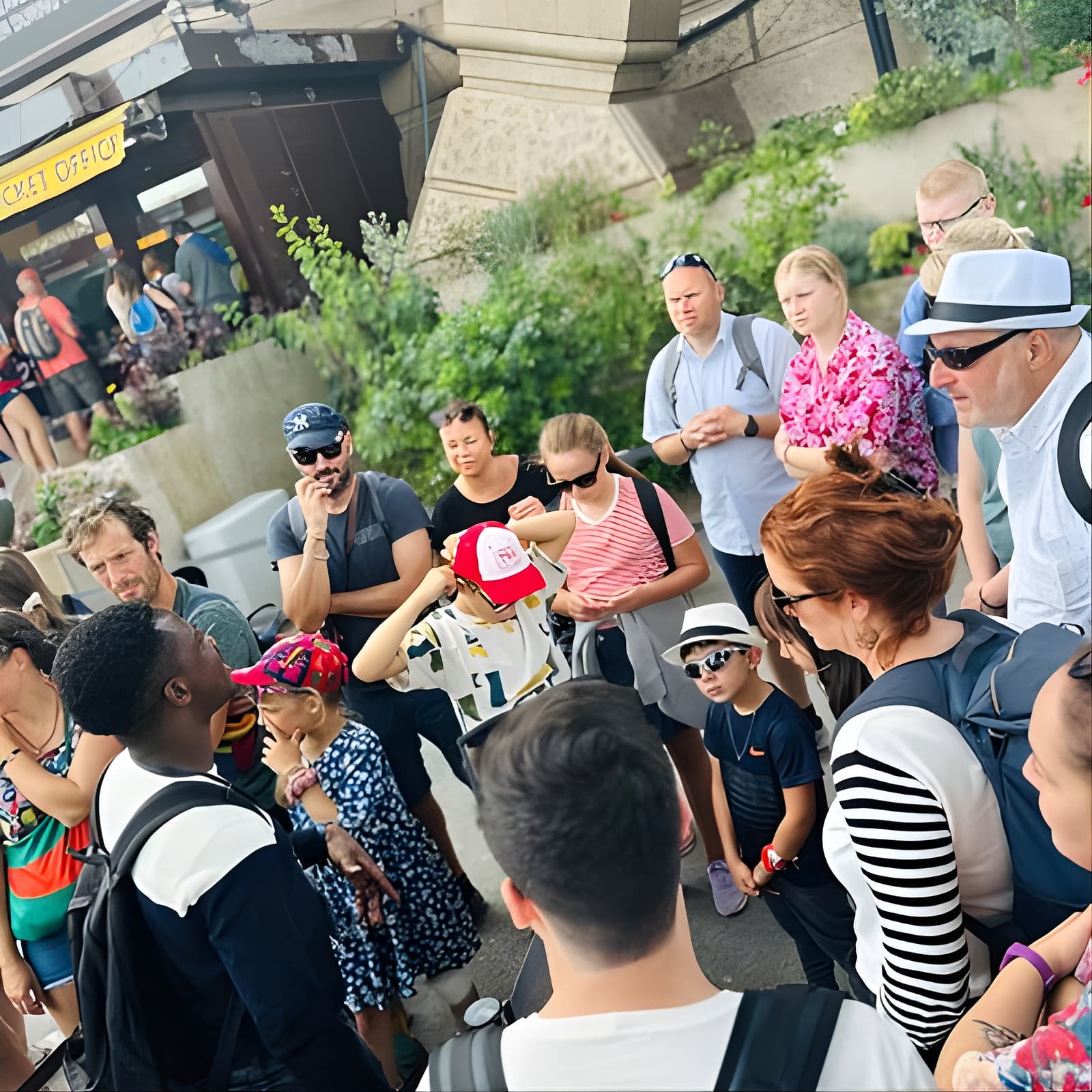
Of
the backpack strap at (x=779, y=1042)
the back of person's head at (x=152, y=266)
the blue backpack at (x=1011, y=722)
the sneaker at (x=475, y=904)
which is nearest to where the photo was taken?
the backpack strap at (x=779, y=1042)

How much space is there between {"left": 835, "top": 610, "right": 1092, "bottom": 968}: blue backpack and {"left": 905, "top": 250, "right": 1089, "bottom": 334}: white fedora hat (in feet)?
2.52

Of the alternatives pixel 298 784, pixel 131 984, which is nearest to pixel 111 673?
pixel 131 984

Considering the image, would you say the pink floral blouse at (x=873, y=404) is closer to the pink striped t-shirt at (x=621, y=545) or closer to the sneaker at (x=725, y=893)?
the pink striped t-shirt at (x=621, y=545)

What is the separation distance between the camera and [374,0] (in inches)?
211

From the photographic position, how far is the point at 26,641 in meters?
2.52

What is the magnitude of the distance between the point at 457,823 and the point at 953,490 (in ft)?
10.8

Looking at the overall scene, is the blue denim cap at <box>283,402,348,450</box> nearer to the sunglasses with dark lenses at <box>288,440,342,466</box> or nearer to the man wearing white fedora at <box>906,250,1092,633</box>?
the sunglasses with dark lenses at <box>288,440,342,466</box>

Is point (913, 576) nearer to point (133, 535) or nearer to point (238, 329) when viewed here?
point (133, 535)

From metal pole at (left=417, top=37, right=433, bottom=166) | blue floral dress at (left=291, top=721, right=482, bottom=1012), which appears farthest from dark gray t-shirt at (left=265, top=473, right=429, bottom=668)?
metal pole at (left=417, top=37, right=433, bottom=166)

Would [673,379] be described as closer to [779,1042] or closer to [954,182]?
[954,182]

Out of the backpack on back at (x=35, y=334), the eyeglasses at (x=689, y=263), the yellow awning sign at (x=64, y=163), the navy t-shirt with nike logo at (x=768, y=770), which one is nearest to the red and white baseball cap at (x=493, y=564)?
the navy t-shirt with nike logo at (x=768, y=770)

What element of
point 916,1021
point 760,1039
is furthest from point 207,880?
point 916,1021

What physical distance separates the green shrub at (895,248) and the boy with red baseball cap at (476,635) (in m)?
3.91

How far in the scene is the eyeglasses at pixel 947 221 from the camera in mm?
3289
